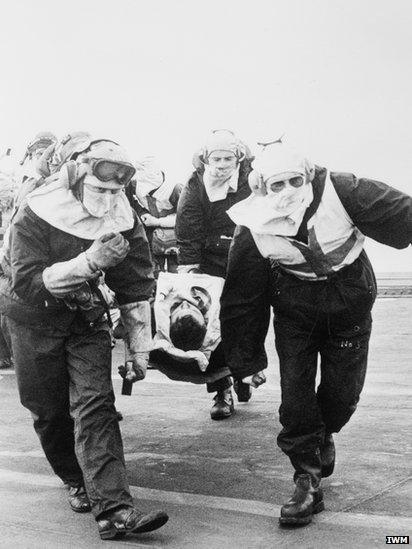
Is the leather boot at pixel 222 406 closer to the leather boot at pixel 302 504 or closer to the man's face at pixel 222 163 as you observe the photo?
the man's face at pixel 222 163

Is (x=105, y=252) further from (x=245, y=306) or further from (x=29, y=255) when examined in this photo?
(x=245, y=306)

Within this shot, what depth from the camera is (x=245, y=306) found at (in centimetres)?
469

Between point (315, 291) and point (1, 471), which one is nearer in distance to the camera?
point (315, 291)

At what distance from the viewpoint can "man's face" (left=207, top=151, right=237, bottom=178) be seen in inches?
251

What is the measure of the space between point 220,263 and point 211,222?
28cm

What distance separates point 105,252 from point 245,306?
0.74 m

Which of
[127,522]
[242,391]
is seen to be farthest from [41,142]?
[127,522]

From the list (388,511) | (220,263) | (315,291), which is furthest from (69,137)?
(388,511)

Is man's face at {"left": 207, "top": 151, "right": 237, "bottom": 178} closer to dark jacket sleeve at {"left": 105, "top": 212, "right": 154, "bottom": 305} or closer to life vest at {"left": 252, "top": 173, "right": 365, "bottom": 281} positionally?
dark jacket sleeve at {"left": 105, "top": 212, "right": 154, "bottom": 305}

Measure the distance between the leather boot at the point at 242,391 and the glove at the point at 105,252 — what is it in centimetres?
255

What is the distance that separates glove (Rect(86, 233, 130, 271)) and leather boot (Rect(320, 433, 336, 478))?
4.46 feet

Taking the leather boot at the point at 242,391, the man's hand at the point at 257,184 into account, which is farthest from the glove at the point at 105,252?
the leather boot at the point at 242,391

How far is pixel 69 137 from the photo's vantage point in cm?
562

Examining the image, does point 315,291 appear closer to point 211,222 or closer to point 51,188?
point 51,188
